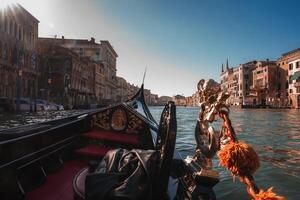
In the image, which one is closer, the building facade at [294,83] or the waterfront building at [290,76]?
the building facade at [294,83]

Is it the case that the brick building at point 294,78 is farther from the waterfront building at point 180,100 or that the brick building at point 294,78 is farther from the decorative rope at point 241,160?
the waterfront building at point 180,100

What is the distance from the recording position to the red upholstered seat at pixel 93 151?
10.7 ft

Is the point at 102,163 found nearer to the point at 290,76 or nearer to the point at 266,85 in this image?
the point at 290,76

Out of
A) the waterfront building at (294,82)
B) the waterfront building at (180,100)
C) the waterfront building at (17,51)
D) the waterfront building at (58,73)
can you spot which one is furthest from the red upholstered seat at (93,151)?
the waterfront building at (180,100)

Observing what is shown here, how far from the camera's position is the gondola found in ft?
4.64

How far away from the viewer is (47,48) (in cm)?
3130

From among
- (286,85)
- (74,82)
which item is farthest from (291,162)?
(286,85)

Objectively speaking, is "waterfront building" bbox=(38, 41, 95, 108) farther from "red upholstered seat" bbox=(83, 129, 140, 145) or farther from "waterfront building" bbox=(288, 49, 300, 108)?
"waterfront building" bbox=(288, 49, 300, 108)

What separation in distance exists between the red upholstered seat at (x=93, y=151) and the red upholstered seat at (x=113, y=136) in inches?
6.4

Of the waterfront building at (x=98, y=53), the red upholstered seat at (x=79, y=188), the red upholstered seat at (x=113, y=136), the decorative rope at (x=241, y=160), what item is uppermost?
the waterfront building at (x=98, y=53)

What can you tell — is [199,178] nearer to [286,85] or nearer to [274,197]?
[274,197]

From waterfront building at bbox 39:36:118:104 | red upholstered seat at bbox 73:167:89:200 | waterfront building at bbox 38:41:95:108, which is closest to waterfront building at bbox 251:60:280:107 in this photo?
waterfront building at bbox 39:36:118:104

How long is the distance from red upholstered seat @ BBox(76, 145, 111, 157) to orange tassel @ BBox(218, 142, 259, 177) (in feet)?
7.24

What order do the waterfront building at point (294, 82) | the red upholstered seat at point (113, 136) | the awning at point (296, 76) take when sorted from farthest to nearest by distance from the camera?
the waterfront building at point (294, 82), the awning at point (296, 76), the red upholstered seat at point (113, 136)
